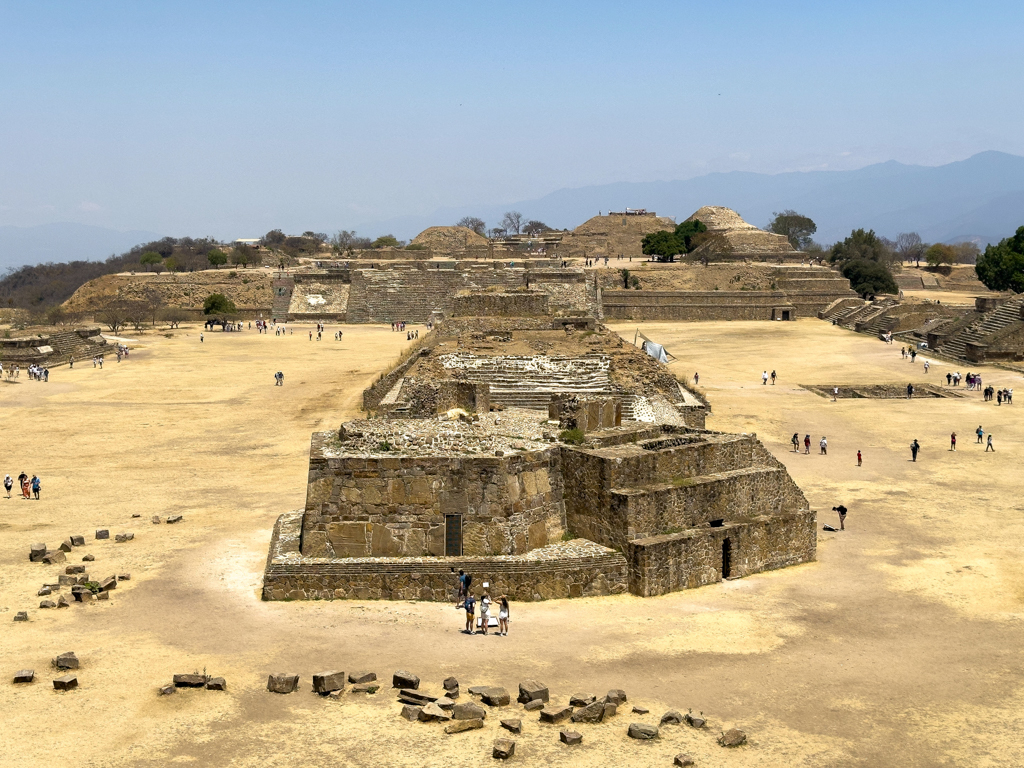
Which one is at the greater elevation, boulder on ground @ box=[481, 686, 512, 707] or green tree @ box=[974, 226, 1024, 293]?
green tree @ box=[974, 226, 1024, 293]

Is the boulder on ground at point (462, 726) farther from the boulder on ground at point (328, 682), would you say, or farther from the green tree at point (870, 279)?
the green tree at point (870, 279)

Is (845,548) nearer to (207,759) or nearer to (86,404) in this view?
(207,759)

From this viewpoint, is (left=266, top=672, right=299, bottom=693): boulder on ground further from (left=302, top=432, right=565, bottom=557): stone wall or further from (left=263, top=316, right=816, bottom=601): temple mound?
(left=302, top=432, right=565, bottom=557): stone wall

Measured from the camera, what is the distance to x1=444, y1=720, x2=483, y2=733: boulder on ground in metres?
12.0

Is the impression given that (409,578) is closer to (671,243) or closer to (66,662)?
(66,662)

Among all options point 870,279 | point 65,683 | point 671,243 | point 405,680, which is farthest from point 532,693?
point 671,243

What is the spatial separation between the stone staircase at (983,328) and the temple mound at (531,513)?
41027 mm

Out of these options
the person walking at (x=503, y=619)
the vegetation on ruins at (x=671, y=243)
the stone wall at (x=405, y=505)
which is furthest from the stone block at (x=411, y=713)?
the vegetation on ruins at (x=671, y=243)

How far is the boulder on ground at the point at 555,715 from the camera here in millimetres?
12312

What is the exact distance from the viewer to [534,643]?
14867mm

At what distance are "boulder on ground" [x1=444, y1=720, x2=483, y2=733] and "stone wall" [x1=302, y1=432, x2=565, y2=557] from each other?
197 inches

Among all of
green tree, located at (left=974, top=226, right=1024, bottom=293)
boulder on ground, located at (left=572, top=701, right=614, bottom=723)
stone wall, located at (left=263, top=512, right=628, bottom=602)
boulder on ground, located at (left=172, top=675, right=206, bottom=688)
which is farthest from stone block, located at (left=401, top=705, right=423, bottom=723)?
green tree, located at (left=974, top=226, right=1024, bottom=293)

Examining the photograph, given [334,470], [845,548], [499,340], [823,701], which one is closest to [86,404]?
[499,340]

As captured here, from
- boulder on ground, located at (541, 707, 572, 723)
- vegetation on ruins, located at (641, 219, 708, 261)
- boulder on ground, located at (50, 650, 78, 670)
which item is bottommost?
boulder on ground, located at (541, 707, 572, 723)
